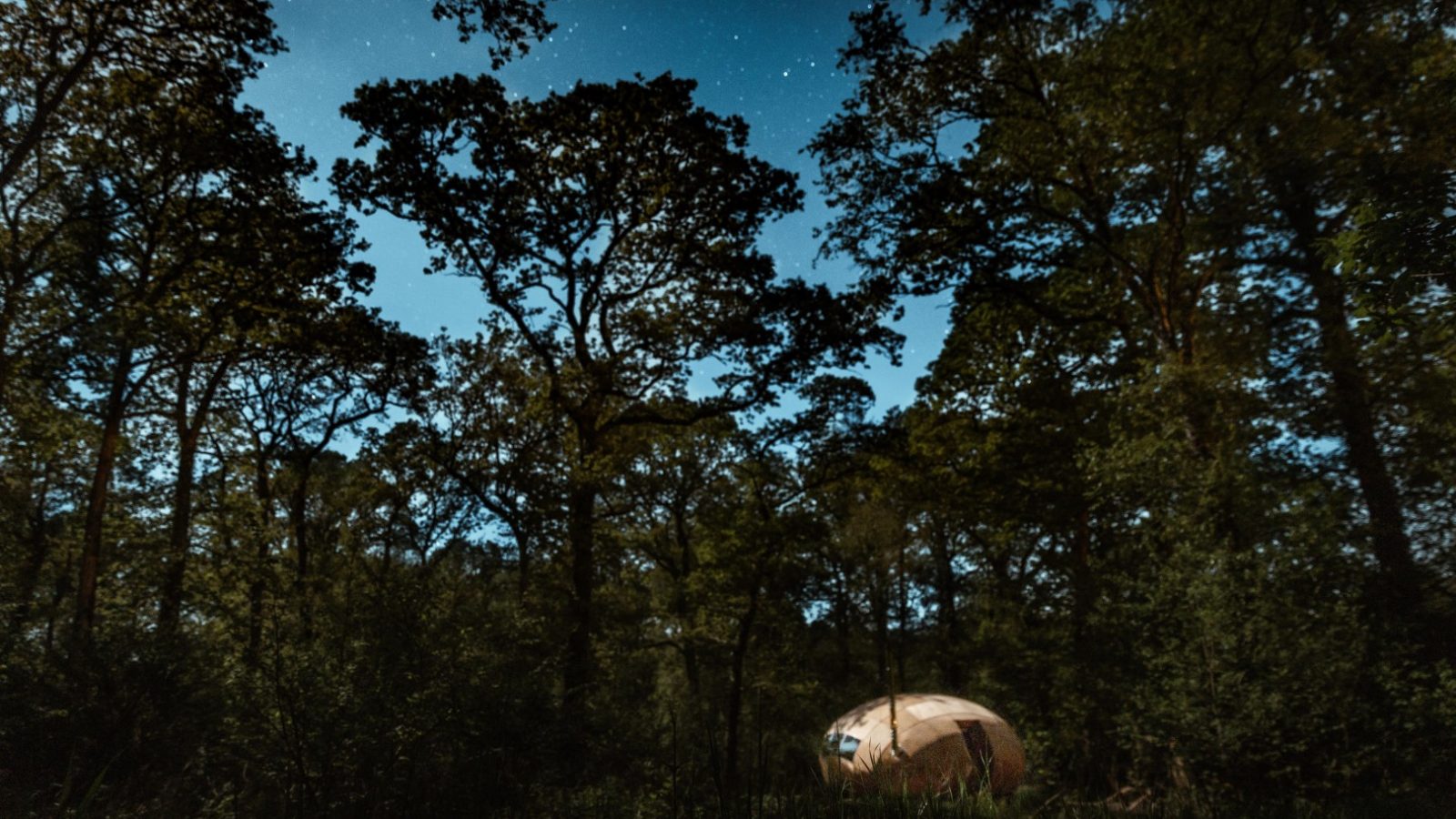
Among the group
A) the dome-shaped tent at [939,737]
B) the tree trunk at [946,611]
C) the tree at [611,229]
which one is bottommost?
the dome-shaped tent at [939,737]

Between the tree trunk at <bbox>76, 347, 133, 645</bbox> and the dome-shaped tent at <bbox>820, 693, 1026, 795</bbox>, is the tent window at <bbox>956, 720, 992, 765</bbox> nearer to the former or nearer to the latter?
the dome-shaped tent at <bbox>820, 693, 1026, 795</bbox>

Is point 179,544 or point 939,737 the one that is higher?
point 179,544

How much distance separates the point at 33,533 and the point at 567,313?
22.9 m

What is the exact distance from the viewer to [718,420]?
19594 millimetres

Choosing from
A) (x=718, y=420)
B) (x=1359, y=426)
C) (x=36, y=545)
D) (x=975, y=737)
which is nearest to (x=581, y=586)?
(x=718, y=420)

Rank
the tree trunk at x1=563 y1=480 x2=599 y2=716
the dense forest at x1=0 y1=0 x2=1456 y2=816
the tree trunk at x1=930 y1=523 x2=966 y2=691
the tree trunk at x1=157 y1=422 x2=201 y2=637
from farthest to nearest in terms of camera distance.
Answer: the tree trunk at x1=930 y1=523 x2=966 y2=691 < the tree trunk at x1=563 y1=480 x2=599 y2=716 < the tree trunk at x1=157 y1=422 x2=201 y2=637 < the dense forest at x1=0 y1=0 x2=1456 y2=816

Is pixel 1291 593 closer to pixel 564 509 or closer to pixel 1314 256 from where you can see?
pixel 1314 256

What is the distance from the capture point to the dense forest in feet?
28.8

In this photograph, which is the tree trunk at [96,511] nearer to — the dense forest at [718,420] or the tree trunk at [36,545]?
the dense forest at [718,420]

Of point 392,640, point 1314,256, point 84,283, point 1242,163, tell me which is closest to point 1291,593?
point 1314,256

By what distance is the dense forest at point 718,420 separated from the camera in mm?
8789

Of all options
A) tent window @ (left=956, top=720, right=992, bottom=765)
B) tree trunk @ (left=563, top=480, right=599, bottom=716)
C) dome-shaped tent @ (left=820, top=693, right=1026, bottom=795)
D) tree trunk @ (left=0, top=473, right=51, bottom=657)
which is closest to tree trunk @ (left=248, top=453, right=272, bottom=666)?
tree trunk @ (left=0, top=473, right=51, bottom=657)

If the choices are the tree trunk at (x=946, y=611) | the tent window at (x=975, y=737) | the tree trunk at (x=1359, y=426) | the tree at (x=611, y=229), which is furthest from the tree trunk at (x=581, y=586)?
the tree trunk at (x=946, y=611)

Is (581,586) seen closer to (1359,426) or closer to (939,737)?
(939,737)
